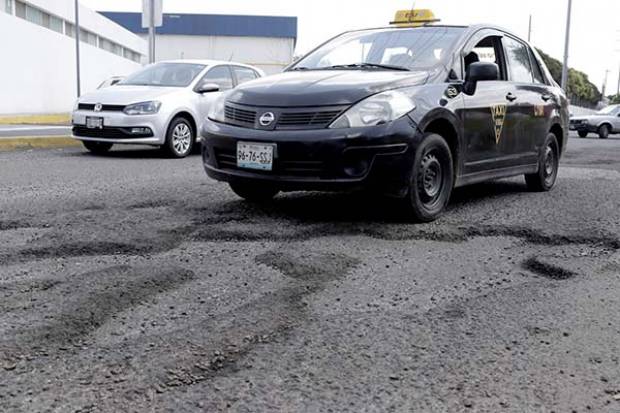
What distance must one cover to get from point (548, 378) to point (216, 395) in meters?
1.16

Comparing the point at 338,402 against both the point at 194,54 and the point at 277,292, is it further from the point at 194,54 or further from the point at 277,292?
the point at 194,54

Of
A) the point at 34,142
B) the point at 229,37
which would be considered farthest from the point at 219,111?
the point at 229,37

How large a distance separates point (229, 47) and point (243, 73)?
6456 centimetres

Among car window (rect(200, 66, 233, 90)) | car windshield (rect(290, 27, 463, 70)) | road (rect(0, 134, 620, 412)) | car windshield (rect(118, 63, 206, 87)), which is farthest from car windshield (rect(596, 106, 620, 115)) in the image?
road (rect(0, 134, 620, 412))

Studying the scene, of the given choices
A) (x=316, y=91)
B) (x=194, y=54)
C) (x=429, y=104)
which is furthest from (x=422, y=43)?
(x=194, y=54)

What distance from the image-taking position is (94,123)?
9.84 metres

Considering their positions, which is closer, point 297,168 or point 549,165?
point 297,168

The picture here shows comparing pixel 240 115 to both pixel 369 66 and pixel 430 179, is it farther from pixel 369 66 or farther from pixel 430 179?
pixel 430 179

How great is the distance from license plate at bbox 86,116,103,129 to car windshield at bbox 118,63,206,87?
1.14m

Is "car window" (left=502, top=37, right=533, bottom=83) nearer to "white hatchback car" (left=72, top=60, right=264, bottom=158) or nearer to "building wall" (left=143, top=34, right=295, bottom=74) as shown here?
"white hatchback car" (left=72, top=60, right=264, bottom=158)

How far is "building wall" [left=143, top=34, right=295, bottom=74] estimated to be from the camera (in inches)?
2899

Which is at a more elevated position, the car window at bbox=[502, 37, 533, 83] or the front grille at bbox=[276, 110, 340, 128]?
the car window at bbox=[502, 37, 533, 83]

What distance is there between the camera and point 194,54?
74.5 m

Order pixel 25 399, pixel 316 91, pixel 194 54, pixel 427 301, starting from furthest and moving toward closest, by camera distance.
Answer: pixel 194 54 → pixel 316 91 → pixel 427 301 → pixel 25 399
